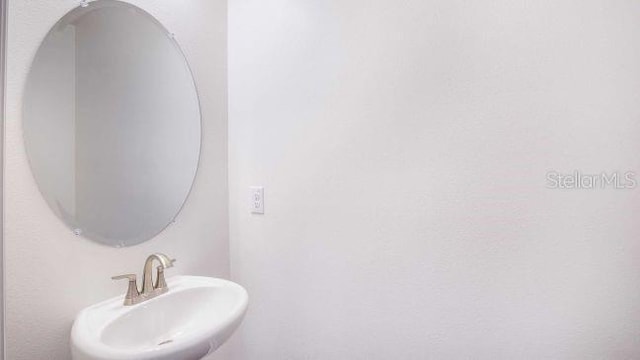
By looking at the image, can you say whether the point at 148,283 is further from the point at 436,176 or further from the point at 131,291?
the point at 436,176

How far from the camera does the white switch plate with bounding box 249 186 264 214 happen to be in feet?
4.21

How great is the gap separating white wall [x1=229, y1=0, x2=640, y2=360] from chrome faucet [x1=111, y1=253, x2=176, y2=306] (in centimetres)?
40

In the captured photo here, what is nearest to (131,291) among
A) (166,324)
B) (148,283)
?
(148,283)

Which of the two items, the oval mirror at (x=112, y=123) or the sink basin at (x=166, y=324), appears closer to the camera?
the sink basin at (x=166, y=324)

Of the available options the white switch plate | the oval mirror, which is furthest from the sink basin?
the white switch plate

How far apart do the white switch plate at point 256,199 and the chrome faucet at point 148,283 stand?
405 millimetres

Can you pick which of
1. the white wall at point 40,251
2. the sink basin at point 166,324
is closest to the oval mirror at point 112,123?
the white wall at point 40,251

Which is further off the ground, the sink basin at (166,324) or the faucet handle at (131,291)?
the faucet handle at (131,291)

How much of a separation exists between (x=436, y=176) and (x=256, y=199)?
722mm

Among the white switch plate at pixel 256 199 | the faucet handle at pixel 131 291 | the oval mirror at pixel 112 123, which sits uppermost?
the oval mirror at pixel 112 123

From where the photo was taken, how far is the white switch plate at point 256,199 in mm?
1283

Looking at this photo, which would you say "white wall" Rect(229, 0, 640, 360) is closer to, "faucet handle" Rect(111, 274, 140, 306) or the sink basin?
the sink basin

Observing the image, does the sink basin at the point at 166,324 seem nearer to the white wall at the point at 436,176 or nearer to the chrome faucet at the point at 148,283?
the chrome faucet at the point at 148,283

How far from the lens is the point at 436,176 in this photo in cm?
104
